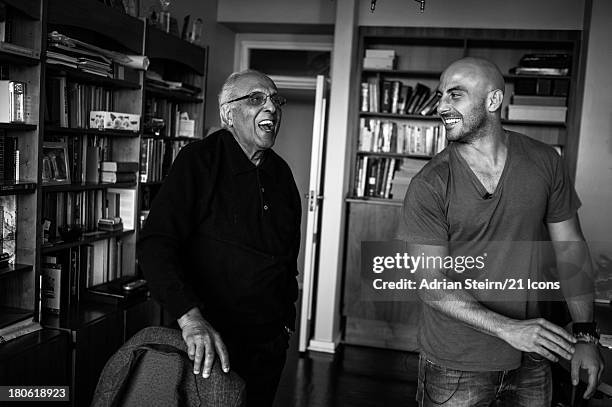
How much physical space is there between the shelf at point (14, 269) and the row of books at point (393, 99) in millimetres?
2796

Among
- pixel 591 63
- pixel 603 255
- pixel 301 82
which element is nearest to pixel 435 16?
pixel 591 63

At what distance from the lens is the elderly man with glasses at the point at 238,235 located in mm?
1725

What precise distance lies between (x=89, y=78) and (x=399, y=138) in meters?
2.50

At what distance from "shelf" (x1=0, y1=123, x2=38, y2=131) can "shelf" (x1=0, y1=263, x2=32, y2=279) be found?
600 millimetres

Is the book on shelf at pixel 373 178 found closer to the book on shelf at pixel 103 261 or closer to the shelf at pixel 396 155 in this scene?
the shelf at pixel 396 155

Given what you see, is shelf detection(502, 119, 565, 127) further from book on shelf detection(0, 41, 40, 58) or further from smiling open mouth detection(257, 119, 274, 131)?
book on shelf detection(0, 41, 40, 58)

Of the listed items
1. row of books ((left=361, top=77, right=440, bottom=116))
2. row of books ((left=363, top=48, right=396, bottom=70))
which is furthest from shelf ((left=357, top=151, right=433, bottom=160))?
row of books ((left=363, top=48, right=396, bottom=70))

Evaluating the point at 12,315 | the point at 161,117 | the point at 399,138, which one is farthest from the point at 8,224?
the point at 399,138

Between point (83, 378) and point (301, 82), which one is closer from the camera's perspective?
point (83, 378)

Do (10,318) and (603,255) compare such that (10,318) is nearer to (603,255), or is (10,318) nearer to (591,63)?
(603,255)

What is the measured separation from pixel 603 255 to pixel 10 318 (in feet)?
10.8

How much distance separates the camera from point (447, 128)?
1731 mm

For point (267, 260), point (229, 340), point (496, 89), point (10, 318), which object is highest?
point (496, 89)

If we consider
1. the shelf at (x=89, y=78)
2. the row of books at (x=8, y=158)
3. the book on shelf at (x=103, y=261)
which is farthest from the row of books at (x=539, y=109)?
the row of books at (x=8, y=158)
